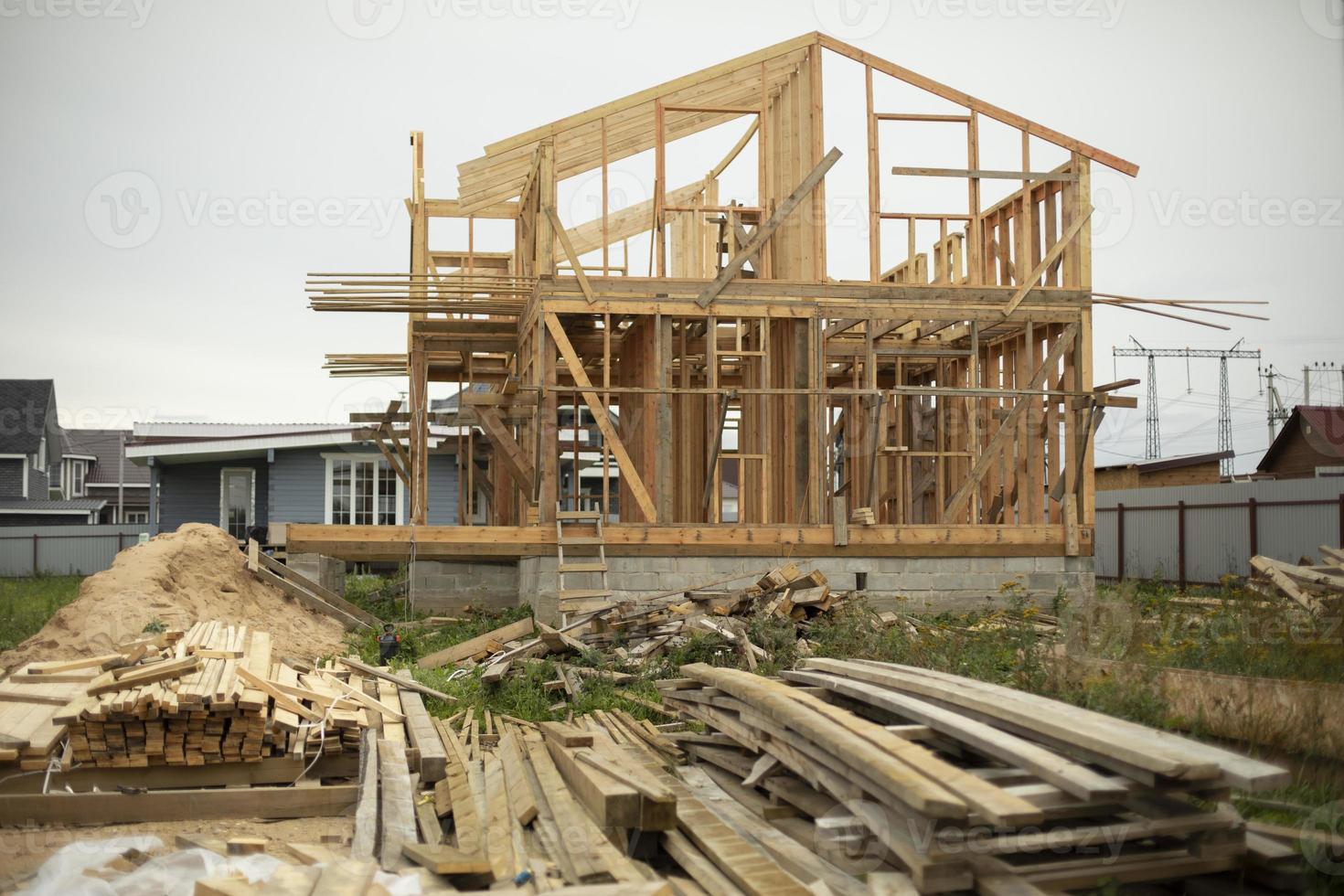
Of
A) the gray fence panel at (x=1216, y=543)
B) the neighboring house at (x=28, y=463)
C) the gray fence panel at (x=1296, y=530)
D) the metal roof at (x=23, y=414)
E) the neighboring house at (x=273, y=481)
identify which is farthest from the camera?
the metal roof at (x=23, y=414)

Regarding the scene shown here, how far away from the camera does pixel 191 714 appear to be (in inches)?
299

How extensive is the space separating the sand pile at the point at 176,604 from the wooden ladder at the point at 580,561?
2837mm

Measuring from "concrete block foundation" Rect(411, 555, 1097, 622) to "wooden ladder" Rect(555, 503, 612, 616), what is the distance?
25cm

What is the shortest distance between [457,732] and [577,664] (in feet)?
8.04

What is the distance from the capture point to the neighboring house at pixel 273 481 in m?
26.5

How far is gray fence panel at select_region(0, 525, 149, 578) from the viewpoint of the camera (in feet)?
Result: 96.0

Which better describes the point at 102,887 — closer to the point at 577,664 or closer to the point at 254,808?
the point at 254,808

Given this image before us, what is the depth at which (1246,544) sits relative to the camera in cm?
2022

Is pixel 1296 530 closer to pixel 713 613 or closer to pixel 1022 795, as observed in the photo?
pixel 713 613

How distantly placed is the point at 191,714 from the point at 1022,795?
5262 mm

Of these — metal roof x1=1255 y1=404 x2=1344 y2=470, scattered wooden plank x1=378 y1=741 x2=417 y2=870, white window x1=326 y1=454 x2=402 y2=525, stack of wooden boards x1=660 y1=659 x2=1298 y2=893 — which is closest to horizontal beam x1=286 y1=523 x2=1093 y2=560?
scattered wooden plank x1=378 y1=741 x2=417 y2=870

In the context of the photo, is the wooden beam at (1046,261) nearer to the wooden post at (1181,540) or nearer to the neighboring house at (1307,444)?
the wooden post at (1181,540)

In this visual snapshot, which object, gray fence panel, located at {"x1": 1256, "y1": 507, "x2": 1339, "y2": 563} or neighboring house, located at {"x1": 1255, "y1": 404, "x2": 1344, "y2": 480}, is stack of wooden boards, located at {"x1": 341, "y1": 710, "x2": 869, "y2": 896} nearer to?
gray fence panel, located at {"x1": 1256, "y1": 507, "x2": 1339, "y2": 563}

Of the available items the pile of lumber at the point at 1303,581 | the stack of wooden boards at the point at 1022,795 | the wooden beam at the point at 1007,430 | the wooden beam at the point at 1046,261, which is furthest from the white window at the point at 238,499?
the stack of wooden boards at the point at 1022,795
